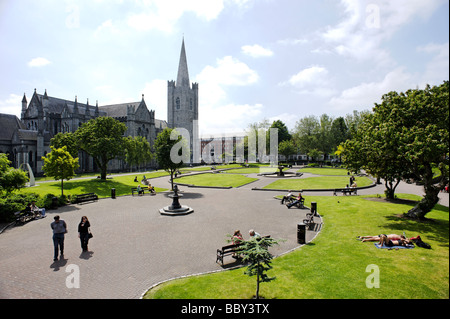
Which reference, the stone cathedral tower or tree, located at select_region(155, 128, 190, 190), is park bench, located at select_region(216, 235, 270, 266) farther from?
the stone cathedral tower

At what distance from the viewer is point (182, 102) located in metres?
92.6

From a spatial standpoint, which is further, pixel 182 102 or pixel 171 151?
pixel 182 102

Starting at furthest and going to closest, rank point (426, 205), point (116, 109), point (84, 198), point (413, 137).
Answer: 1. point (116, 109)
2. point (84, 198)
3. point (426, 205)
4. point (413, 137)

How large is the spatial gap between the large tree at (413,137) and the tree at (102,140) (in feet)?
99.0

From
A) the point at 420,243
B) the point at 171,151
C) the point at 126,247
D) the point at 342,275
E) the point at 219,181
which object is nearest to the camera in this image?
the point at 342,275

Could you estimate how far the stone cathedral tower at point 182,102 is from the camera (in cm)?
9194

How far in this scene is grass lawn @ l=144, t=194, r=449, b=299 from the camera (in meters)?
7.02

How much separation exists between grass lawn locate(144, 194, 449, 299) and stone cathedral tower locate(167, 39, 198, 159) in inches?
3324

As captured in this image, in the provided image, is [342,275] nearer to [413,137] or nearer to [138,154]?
[413,137]

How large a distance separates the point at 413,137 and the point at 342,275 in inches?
316

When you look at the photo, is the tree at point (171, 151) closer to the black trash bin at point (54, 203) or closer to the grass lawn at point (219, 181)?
the grass lawn at point (219, 181)

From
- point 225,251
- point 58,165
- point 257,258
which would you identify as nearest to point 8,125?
point 58,165

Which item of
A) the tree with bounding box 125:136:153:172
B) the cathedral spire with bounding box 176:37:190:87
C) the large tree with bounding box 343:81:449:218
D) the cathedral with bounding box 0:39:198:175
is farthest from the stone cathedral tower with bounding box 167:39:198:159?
the large tree with bounding box 343:81:449:218
